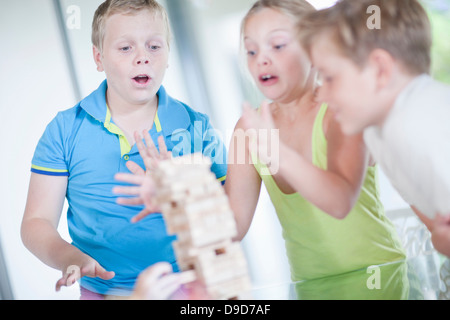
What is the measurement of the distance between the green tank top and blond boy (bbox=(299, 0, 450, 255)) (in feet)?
0.73

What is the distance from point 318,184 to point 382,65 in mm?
217

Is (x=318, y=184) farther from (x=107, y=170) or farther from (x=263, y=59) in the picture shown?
(x=107, y=170)

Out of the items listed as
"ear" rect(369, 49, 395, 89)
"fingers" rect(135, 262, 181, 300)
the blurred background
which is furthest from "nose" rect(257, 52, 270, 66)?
the blurred background

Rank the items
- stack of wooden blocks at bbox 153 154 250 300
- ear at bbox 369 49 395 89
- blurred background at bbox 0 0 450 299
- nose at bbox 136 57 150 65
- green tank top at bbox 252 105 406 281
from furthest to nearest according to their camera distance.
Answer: blurred background at bbox 0 0 450 299 → nose at bbox 136 57 150 65 → green tank top at bbox 252 105 406 281 → ear at bbox 369 49 395 89 → stack of wooden blocks at bbox 153 154 250 300

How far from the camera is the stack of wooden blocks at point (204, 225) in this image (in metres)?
0.67

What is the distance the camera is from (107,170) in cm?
126

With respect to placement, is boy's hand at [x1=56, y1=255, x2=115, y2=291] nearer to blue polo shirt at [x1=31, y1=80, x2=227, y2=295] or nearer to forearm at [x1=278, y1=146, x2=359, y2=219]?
blue polo shirt at [x1=31, y1=80, x2=227, y2=295]

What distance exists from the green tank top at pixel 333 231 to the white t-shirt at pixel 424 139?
10.3 inches

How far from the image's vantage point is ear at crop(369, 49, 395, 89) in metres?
0.79

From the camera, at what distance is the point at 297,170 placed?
2.75ft

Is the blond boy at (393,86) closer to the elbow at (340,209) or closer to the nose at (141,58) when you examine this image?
the elbow at (340,209)

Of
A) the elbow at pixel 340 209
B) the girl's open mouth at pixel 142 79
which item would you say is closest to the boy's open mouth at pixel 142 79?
the girl's open mouth at pixel 142 79
